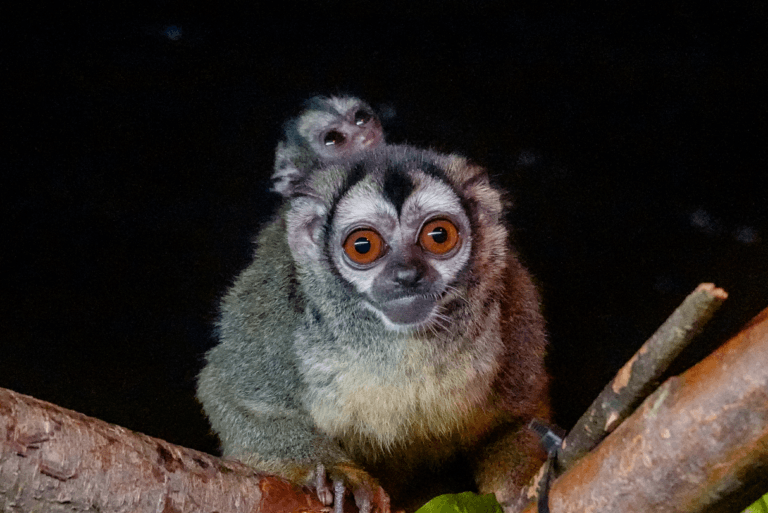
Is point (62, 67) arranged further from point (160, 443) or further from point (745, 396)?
point (745, 396)

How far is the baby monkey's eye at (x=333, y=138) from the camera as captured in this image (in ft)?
8.61

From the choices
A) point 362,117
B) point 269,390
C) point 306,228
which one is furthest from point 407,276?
point 362,117

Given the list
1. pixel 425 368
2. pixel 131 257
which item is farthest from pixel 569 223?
pixel 131 257

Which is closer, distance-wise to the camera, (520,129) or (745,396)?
(745,396)

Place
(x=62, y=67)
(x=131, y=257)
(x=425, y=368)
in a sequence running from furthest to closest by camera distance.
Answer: (x=131, y=257) < (x=62, y=67) < (x=425, y=368)

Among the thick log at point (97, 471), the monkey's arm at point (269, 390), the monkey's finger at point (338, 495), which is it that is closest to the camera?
the thick log at point (97, 471)

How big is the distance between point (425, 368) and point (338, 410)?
255 millimetres

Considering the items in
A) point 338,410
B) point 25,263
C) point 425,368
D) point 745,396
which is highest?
point 745,396

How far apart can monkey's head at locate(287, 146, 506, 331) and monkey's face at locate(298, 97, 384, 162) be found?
509 millimetres

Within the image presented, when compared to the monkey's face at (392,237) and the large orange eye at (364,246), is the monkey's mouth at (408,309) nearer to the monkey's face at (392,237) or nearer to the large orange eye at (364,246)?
the monkey's face at (392,237)

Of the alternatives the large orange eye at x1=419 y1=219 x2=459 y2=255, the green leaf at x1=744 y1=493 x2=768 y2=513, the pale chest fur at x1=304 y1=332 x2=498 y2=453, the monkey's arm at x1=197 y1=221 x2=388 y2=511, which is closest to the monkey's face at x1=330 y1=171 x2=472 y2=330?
the large orange eye at x1=419 y1=219 x2=459 y2=255

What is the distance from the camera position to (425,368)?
1835 mm

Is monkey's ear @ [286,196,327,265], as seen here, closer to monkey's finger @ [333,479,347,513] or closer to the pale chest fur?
the pale chest fur

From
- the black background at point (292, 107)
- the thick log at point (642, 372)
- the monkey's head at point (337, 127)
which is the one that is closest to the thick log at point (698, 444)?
the thick log at point (642, 372)
